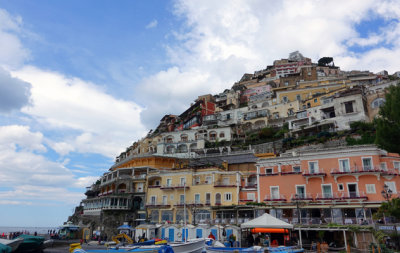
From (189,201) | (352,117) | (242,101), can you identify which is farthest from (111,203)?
(242,101)

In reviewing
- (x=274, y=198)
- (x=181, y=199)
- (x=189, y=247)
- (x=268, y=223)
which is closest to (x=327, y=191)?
(x=274, y=198)

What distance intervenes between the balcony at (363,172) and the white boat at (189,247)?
52.9ft

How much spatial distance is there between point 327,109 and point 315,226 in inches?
1313

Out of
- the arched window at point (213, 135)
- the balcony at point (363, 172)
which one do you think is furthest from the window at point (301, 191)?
the arched window at point (213, 135)

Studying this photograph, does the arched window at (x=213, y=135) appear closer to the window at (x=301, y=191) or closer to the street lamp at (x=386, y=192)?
the window at (x=301, y=191)

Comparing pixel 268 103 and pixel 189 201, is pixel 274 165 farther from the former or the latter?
pixel 268 103

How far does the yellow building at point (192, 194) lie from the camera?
3697 cm

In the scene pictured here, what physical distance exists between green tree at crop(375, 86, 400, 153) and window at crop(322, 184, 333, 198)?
11.6 m

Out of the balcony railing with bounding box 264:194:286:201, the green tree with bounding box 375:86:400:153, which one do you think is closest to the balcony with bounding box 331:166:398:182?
the balcony railing with bounding box 264:194:286:201

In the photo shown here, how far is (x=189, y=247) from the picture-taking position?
2173 centimetres

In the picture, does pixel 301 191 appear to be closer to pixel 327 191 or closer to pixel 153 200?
pixel 327 191

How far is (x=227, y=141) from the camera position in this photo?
59.5 metres

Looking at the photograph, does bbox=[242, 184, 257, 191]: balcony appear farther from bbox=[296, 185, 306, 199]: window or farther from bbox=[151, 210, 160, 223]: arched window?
bbox=[151, 210, 160, 223]: arched window

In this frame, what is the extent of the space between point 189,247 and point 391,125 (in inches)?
664
